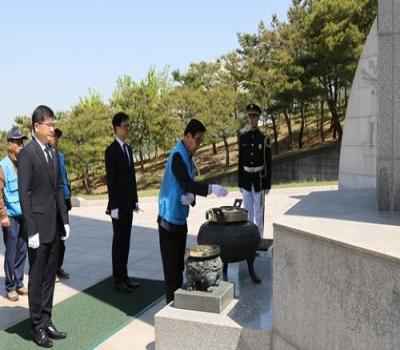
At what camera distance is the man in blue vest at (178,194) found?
449 cm

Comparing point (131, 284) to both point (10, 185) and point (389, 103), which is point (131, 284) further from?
point (389, 103)

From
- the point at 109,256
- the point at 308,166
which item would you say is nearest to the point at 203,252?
the point at 109,256

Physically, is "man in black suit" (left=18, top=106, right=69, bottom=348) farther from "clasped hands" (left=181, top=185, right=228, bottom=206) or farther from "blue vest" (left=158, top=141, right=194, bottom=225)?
"clasped hands" (left=181, top=185, right=228, bottom=206)

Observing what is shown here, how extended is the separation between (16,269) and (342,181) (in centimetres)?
779

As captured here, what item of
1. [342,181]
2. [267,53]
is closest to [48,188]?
[342,181]

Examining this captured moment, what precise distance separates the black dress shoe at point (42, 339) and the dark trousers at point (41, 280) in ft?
0.18

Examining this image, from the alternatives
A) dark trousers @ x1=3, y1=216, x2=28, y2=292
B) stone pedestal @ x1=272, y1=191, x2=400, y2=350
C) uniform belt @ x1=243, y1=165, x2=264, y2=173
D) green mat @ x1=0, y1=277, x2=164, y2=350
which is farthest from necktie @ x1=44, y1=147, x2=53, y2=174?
uniform belt @ x1=243, y1=165, x2=264, y2=173

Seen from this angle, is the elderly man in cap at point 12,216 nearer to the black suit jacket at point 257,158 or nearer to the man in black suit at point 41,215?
the man in black suit at point 41,215

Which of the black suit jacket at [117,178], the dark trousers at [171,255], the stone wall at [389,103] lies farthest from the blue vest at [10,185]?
the stone wall at [389,103]

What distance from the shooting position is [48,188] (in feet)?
14.5

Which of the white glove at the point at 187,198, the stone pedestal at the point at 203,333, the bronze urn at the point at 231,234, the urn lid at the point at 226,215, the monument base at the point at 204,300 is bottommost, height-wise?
the stone pedestal at the point at 203,333

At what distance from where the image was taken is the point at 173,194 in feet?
15.0

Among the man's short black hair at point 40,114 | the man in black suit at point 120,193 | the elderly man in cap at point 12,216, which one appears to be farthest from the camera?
the man in black suit at point 120,193

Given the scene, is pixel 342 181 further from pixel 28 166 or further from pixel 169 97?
pixel 169 97
